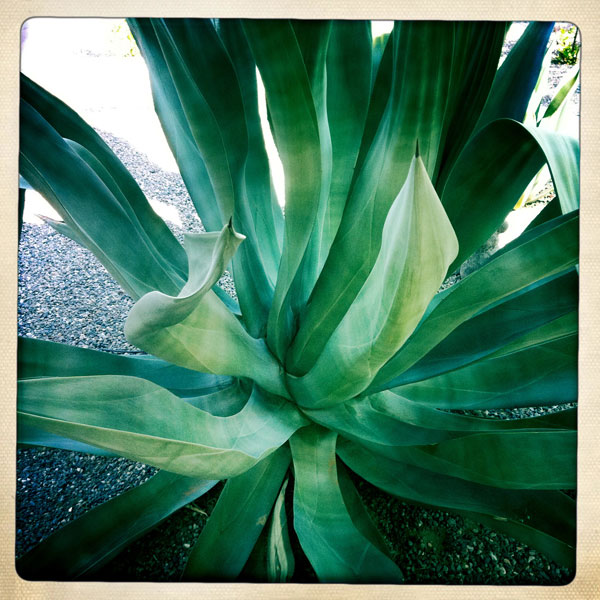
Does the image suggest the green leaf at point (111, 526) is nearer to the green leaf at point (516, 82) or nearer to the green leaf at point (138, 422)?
the green leaf at point (138, 422)

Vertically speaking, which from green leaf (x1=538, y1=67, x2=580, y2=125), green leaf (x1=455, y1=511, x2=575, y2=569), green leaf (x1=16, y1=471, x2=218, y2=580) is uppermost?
green leaf (x1=538, y1=67, x2=580, y2=125)

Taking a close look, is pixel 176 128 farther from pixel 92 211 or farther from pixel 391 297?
pixel 391 297

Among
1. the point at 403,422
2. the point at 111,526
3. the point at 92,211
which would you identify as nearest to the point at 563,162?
the point at 403,422

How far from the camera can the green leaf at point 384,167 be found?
664 mm

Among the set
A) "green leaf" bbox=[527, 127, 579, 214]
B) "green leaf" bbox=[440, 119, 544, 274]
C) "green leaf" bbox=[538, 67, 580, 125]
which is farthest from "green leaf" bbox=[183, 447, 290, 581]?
"green leaf" bbox=[538, 67, 580, 125]

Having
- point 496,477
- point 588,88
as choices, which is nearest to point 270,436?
point 496,477

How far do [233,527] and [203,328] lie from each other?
11.5 inches

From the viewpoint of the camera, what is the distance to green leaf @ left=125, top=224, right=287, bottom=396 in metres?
0.56

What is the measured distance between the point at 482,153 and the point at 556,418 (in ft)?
1.27

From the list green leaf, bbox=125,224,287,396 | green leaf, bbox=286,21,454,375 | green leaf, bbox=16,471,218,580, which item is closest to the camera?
green leaf, bbox=125,224,287,396

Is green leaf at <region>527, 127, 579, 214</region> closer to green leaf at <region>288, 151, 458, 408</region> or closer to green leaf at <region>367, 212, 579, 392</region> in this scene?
green leaf at <region>367, 212, 579, 392</region>

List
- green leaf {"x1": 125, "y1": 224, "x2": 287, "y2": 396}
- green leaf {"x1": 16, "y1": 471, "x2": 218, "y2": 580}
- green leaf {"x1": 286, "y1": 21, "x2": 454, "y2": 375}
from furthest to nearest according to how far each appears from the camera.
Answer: green leaf {"x1": 16, "y1": 471, "x2": 218, "y2": 580} → green leaf {"x1": 286, "y1": 21, "x2": 454, "y2": 375} → green leaf {"x1": 125, "y1": 224, "x2": 287, "y2": 396}

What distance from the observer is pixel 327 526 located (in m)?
0.76

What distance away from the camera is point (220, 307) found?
2.31 ft
